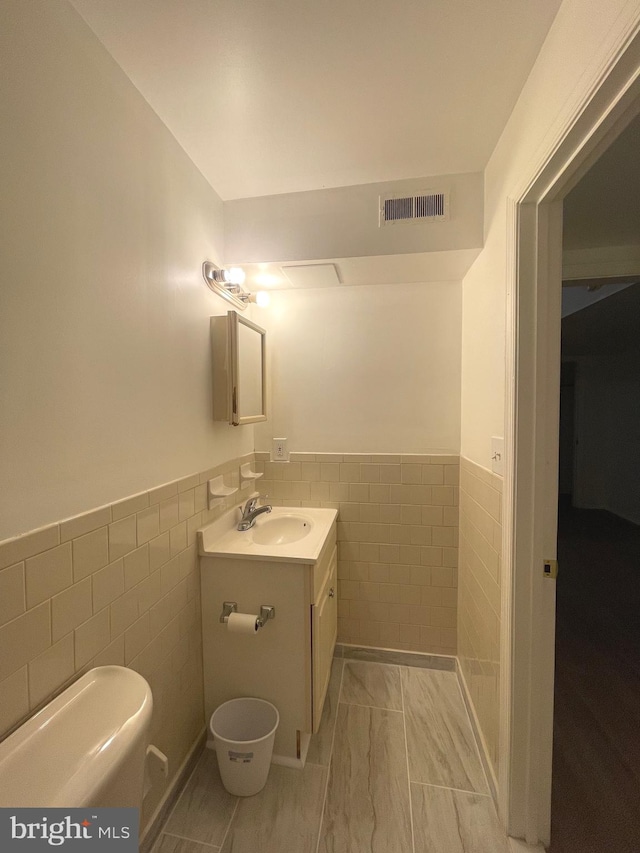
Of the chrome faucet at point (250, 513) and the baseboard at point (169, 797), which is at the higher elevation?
the chrome faucet at point (250, 513)

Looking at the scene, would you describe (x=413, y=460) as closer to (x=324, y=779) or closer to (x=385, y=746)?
(x=385, y=746)

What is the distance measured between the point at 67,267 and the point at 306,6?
0.92 metres

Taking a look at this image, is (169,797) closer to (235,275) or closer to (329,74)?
(235,275)

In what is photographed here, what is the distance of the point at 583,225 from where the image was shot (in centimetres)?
169

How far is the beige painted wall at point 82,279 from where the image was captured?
755 millimetres

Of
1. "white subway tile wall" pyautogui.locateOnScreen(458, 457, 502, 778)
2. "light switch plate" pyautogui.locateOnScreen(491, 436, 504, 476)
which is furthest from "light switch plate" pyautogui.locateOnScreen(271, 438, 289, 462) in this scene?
"light switch plate" pyautogui.locateOnScreen(491, 436, 504, 476)

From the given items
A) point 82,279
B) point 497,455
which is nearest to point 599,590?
point 497,455

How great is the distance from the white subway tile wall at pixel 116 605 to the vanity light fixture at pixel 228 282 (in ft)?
2.82

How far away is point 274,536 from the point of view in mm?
1900

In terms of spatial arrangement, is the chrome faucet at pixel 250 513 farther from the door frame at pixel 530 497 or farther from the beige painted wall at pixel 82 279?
the door frame at pixel 530 497

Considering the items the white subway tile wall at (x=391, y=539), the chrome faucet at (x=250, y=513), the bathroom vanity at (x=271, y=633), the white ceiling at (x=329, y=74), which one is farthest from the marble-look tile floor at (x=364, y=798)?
the white ceiling at (x=329, y=74)

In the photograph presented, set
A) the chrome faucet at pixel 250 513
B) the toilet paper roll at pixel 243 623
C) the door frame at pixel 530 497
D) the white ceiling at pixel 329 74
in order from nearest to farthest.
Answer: the white ceiling at pixel 329 74 < the door frame at pixel 530 497 < the toilet paper roll at pixel 243 623 < the chrome faucet at pixel 250 513

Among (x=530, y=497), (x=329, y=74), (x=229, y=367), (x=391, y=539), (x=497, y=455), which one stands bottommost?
(x=391, y=539)

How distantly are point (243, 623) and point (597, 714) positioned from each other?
1.74m
